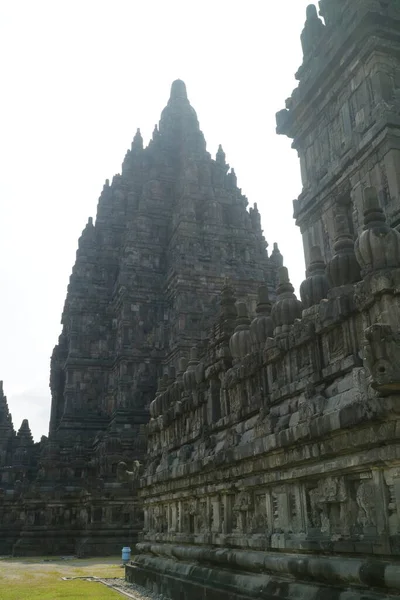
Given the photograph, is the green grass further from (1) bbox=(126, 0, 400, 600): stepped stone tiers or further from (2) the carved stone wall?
(2) the carved stone wall

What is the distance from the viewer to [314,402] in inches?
326

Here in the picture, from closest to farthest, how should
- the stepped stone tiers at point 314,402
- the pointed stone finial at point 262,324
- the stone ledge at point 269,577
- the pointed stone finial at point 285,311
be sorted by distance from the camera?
the stone ledge at point 269,577
the stepped stone tiers at point 314,402
the pointed stone finial at point 285,311
the pointed stone finial at point 262,324

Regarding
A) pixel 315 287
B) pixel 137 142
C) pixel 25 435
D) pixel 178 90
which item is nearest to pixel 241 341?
pixel 315 287

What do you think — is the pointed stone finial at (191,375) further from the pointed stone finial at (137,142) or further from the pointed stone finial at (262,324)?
the pointed stone finial at (137,142)

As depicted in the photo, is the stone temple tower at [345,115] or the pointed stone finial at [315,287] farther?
the stone temple tower at [345,115]

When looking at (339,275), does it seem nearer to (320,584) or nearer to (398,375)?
(398,375)

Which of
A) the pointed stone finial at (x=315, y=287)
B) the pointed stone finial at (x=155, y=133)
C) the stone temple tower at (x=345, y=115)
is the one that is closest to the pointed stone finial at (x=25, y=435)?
the pointed stone finial at (x=155, y=133)

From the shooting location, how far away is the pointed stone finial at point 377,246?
7.36 meters

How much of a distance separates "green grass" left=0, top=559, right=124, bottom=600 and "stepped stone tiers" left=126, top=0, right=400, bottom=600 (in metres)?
1.63

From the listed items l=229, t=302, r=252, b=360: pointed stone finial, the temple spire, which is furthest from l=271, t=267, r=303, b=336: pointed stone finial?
the temple spire

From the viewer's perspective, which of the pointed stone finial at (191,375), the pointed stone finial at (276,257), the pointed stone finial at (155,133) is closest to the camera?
the pointed stone finial at (191,375)

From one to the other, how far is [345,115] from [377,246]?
9290 millimetres

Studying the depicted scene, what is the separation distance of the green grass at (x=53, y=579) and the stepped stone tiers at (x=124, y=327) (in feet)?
13.6

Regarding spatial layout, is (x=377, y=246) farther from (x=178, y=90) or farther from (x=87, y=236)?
(x=178, y=90)
